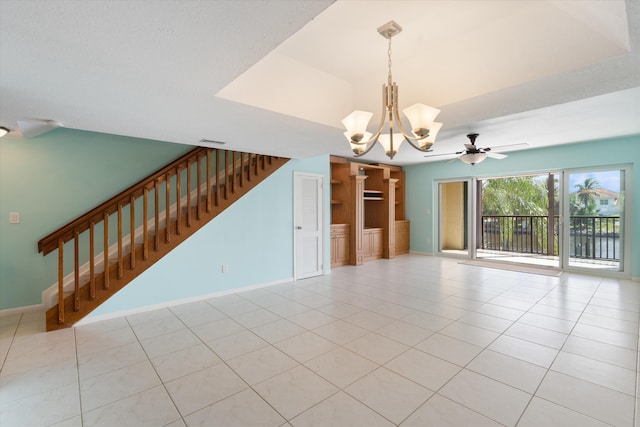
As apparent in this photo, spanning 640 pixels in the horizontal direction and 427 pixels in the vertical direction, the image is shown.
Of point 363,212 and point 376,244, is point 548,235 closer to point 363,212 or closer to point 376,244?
point 376,244

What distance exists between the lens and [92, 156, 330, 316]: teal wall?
3701 millimetres

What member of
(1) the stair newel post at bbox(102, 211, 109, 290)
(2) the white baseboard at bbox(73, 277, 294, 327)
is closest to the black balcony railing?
(2) the white baseboard at bbox(73, 277, 294, 327)

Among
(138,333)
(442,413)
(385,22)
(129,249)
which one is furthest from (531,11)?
(129,249)

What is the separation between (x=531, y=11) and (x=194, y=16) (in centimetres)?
217

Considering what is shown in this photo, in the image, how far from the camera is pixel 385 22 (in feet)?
6.93

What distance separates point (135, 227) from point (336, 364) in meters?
3.53

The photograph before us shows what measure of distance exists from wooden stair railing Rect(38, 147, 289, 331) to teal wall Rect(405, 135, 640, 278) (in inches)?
183

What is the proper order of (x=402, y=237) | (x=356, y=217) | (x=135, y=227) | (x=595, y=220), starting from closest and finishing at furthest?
(x=135, y=227)
(x=595, y=220)
(x=356, y=217)
(x=402, y=237)

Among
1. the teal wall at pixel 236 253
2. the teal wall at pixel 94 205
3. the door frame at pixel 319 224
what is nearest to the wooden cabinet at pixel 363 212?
the door frame at pixel 319 224

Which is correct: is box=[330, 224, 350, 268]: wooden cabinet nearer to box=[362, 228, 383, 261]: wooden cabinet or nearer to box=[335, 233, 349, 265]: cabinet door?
box=[335, 233, 349, 265]: cabinet door

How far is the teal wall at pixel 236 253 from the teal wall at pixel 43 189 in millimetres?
1207

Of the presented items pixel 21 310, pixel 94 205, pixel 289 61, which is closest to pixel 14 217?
pixel 94 205

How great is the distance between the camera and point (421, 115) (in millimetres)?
2139

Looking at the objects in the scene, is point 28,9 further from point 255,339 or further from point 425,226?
point 425,226
